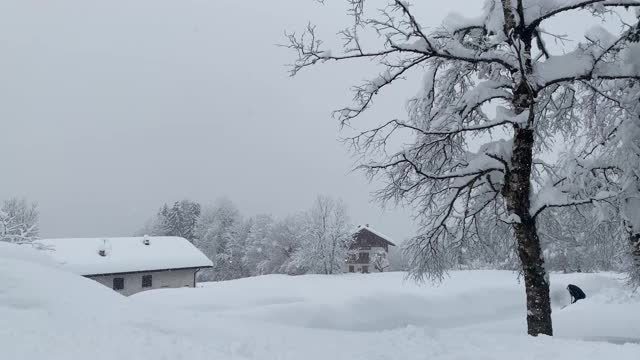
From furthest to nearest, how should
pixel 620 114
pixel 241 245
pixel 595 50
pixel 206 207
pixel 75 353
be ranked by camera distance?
1. pixel 206 207
2. pixel 241 245
3. pixel 620 114
4. pixel 595 50
5. pixel 75 353

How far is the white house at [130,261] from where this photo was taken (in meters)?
34.9

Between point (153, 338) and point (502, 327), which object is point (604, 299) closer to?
point (502, 327)

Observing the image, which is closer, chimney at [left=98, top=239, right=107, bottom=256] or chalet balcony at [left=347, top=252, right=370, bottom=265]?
chimney at [left=98, top=239, right=107, bottom=256]

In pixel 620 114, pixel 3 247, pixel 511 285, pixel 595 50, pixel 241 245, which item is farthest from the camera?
pixel 241 245

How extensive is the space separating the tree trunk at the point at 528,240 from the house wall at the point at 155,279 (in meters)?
34.1

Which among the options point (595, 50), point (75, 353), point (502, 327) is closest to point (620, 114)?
point (595, 50)

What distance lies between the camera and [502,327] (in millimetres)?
19016

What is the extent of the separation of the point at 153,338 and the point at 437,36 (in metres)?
6.36

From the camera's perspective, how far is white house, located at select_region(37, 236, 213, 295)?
34906 mm

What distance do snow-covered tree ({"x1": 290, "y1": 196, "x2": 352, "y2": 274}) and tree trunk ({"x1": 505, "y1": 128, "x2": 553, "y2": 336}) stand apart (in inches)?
1672

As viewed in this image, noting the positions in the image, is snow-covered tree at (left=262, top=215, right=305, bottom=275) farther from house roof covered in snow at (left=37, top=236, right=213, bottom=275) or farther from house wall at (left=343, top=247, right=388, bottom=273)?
house roof covered in snow at (left=37, top=236, right=213, bottom=275)

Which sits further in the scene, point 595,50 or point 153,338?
point 595,50

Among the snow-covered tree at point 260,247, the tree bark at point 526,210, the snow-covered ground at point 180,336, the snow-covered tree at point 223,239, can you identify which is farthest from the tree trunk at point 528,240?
the snow-covered tree at point 223,239

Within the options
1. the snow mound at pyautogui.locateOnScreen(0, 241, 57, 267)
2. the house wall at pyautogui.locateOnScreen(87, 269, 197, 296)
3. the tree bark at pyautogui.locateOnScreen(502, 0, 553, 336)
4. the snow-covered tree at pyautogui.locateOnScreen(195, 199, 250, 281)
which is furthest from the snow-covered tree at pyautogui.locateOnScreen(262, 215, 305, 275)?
the tree bark at pyautogui.locateOnScreen(502, 0, 553, 336)
